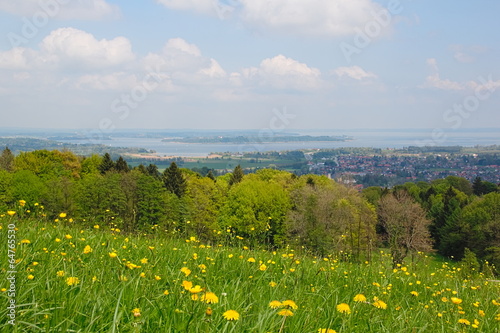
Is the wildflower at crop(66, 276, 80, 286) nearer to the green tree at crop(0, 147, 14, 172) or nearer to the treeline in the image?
the treeline

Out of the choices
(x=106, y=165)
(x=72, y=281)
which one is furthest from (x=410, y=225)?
(x=106, y=165)

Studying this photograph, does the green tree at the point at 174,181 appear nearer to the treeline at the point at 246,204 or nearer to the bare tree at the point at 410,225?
the treeline at the point at 246,204

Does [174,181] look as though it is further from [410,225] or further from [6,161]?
[410,225]

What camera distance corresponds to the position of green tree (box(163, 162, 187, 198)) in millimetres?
51719

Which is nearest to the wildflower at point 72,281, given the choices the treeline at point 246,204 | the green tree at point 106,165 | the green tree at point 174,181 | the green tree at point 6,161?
the treeline at point 246,204

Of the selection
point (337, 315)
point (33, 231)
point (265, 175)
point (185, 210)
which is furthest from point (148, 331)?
point (265, 175)

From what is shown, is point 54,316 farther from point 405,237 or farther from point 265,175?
point 265,175

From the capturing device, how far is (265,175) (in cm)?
5978

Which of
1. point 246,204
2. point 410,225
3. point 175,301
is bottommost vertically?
point 410,225

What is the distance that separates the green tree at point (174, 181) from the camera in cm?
5172

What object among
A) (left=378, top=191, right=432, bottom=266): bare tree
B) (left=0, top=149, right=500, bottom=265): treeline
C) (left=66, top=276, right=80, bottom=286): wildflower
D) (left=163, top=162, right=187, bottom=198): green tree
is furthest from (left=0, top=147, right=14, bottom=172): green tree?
(left=66, top=276, right=80, bottom=286): wildflower

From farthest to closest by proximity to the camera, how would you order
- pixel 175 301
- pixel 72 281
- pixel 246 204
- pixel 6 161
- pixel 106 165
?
1. pixel 106 165
2. pixel 6 161
3. pixel 246 204
4. pixel 72 281
5. pixel 175 301

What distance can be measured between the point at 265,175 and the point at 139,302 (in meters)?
57.0

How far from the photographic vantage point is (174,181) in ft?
170
